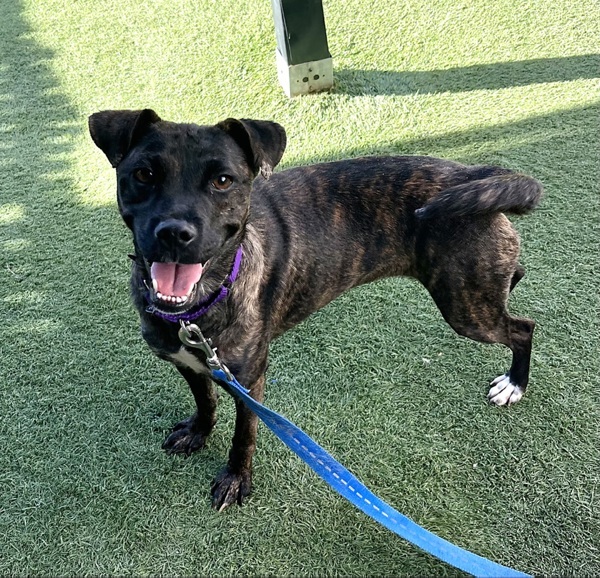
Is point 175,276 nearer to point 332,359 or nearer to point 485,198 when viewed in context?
point 485,198

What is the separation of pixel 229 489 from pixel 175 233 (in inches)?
52.3

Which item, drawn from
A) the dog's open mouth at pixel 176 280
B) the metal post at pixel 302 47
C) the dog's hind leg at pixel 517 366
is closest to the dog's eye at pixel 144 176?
the dog's open mouth at pixel 176 280

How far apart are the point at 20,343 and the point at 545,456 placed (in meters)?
2.87

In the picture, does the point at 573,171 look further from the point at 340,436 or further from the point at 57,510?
the point at 57,510

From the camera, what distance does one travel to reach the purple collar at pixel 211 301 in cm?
230

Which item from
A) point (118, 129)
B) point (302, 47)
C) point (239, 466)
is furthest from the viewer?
point (302, 47)

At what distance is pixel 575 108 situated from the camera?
4848 mm

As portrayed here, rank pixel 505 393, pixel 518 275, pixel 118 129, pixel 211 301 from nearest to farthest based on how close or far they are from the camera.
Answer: pixel 118 129
pixel 211 301
pixel 505 393
pixel 518 275

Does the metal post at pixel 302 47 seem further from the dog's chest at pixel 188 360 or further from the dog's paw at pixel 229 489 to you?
the dog's paw at pixel 229 489

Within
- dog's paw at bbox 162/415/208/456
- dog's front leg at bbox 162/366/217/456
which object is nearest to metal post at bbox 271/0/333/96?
dog's front leg at bbox 162/366/217/456

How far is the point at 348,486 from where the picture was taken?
78.5 inches

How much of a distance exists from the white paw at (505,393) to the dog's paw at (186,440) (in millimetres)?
1475

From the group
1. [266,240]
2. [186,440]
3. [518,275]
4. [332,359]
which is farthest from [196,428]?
[518,275]

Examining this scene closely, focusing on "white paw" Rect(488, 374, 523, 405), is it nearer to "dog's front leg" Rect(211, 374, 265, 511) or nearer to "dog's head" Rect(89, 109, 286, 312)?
"dog's front leg" Rect(211, 374, 265, 511)
